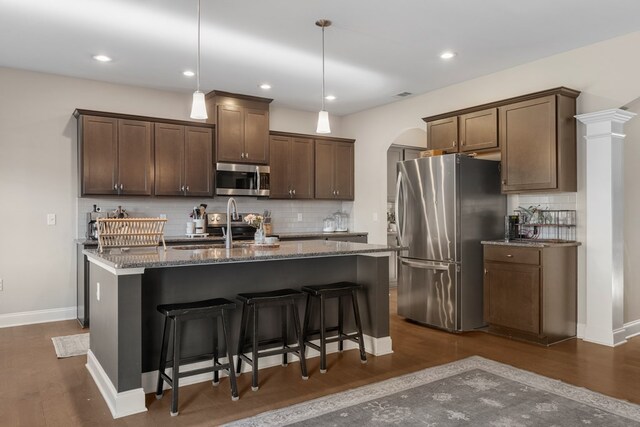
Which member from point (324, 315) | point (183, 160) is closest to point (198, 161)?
point (183, 160)

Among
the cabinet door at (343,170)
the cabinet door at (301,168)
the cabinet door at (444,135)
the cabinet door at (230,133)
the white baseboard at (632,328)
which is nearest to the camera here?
the white baseboard at (632,328)

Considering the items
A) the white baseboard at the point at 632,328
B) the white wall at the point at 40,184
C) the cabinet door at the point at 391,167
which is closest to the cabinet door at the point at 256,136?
the white wall at the point at 40,184

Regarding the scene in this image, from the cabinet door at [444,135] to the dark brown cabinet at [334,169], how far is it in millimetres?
1805

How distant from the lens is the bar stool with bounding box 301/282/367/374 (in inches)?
134

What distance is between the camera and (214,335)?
309 cm

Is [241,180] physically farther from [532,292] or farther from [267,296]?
[532,292]

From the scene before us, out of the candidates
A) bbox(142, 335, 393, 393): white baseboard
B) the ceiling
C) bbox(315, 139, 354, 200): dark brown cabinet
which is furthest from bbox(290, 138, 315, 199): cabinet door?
bbox(142, 335, 393, 393): white baseboard

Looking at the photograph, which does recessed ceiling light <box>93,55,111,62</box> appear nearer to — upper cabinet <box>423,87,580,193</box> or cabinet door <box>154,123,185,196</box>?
cabinet door <box>154,123,185,196</box>

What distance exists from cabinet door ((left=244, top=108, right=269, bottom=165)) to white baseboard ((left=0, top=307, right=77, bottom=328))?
107 inches

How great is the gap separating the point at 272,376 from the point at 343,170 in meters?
4.12

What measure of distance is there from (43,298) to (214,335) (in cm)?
311

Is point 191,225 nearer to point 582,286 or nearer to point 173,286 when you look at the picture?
point 173,286

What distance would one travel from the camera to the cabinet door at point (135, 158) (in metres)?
5.13

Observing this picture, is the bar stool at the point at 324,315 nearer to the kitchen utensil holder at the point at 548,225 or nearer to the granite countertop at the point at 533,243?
the granite countertop at the point at 533,243
